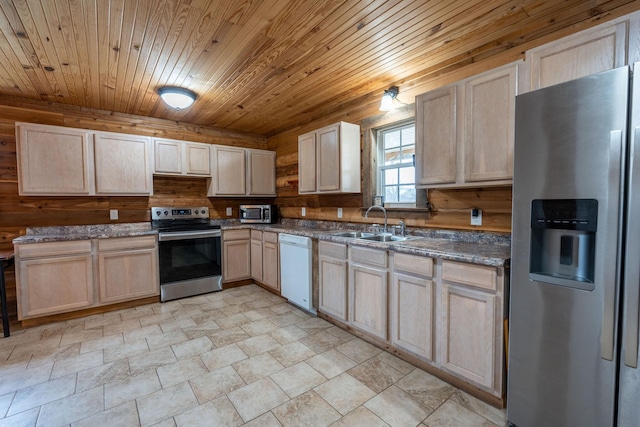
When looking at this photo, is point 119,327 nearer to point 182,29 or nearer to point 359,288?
point 359,288

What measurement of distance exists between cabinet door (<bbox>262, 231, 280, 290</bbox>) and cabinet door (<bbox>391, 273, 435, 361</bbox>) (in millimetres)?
1832

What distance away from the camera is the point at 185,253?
3809 millimetres

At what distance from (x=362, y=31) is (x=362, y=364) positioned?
2.46 meters

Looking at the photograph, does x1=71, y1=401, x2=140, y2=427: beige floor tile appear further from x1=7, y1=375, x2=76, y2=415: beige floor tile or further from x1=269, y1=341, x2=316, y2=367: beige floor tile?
x1=269, y1=341, x2=316, y2=367: beige floor tile

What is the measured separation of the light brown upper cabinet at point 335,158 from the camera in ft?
10.8

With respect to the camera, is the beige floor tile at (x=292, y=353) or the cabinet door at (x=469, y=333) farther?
the beige floor tile at (x=292, y=353)

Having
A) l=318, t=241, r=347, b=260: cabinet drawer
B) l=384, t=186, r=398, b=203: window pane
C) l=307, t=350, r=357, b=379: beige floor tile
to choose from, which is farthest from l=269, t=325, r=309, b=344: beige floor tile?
l=384, t=186, r=398, b=203: window pane

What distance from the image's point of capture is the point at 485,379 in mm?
1787

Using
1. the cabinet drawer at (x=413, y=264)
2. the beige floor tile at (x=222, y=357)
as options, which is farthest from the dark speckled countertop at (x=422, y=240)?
the beige floor tile at (x=222, y=357)

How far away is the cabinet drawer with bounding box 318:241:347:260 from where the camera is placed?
9.03ft

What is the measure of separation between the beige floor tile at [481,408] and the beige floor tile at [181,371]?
1765 millimetres

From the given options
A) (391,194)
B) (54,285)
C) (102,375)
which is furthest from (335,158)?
(54,285)

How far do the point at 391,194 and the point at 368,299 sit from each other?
123cm

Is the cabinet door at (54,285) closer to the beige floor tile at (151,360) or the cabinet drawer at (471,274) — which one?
the beige floor tile at (151,360)
